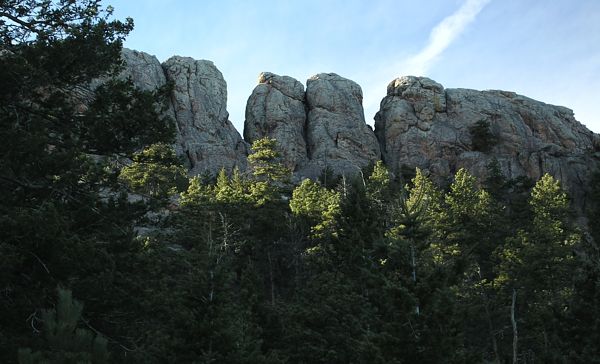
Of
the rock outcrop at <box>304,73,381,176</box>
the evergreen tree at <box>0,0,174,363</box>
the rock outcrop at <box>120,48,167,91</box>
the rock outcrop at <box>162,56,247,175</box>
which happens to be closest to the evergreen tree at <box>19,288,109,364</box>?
the evergreen tree at <box>0,0,174,363</box>

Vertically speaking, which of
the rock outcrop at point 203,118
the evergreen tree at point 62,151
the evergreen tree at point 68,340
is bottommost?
the evergreen tree at point 68,340

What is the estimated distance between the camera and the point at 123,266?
12328 millimetres

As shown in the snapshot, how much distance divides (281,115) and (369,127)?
487 inches

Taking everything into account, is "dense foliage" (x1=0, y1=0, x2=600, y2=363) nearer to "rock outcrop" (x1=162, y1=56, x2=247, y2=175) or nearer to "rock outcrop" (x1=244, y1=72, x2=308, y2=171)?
"rock outcrop" (x1=162, y1=56, x2=247, y2=175)

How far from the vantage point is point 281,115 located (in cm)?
6606

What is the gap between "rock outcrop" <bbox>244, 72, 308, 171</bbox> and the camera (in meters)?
63.3

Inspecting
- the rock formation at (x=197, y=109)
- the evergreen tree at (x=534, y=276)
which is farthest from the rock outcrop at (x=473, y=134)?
the evergreen tree at (x=534, y=276)

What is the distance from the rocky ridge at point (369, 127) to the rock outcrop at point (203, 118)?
13 centimetres

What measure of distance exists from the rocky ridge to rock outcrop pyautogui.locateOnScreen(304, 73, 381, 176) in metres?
0.14

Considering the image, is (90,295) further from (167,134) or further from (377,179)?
(377,179)

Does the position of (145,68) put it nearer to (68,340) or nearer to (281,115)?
(281,115)

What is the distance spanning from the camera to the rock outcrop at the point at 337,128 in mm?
62094

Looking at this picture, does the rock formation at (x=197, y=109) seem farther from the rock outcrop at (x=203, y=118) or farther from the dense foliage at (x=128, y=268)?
the dense foliage at (x=128, y=268)

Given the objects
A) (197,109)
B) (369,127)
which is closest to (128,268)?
(197,109)
